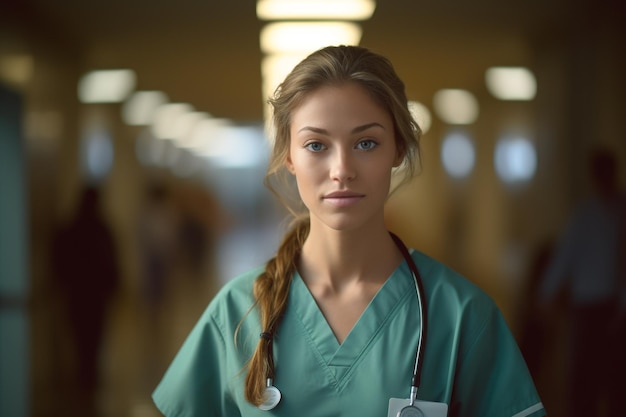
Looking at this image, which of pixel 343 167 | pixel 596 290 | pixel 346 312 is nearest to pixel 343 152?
pixel 343 167

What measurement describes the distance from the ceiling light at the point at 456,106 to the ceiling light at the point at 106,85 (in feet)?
5.08

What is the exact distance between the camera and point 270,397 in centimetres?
115

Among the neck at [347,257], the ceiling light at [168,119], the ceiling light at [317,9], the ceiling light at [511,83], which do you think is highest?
the ceiling light at [317,9]

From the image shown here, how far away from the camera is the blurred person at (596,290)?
298cm

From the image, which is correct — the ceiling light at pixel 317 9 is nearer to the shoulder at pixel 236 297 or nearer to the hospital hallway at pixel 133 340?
the hospital hallway at pixel 133 340

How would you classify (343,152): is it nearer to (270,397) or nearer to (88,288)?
(270,397)

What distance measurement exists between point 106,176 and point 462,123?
6.01 feet

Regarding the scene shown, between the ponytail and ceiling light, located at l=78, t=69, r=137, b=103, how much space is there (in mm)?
2471

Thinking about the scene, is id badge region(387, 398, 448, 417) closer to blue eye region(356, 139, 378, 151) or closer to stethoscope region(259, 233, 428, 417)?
stethoscope region(259, 233, 428, 417)

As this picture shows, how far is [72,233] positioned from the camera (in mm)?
3502

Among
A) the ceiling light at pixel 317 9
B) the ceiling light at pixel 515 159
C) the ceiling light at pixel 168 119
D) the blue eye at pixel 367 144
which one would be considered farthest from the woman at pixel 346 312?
the ceiling light at pixel 168 119

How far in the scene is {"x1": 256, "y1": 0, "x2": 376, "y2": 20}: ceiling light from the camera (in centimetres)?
312

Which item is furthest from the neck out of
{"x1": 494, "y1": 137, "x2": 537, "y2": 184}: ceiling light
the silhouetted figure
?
the silhouetted figure

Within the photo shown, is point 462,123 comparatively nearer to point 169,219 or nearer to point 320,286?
point 169,219
